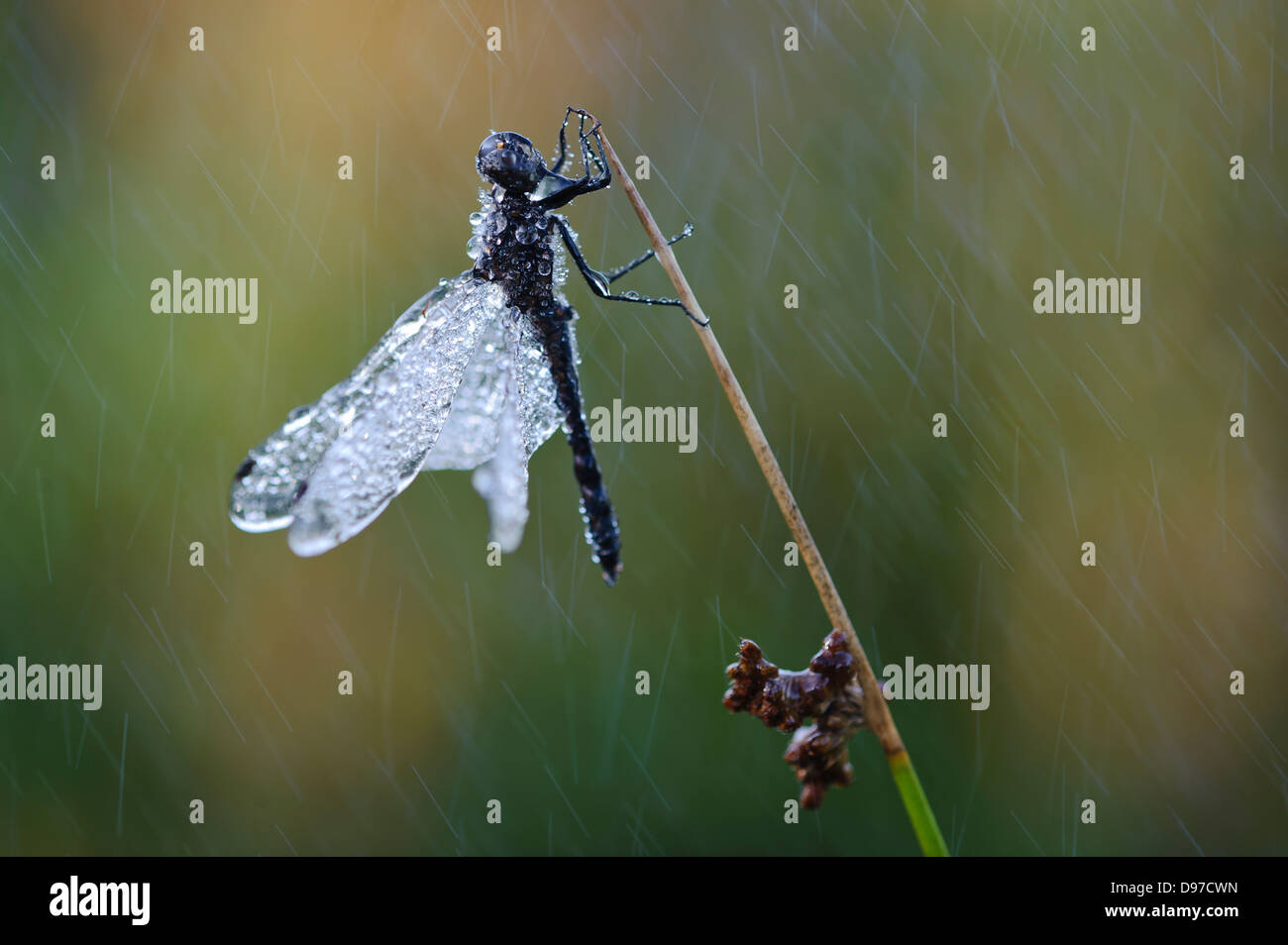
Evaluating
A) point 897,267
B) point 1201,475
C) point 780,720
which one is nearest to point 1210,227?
point 1201,475

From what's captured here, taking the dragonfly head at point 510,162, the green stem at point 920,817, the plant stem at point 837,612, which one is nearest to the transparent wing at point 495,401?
the dragonfly head at point 510,162

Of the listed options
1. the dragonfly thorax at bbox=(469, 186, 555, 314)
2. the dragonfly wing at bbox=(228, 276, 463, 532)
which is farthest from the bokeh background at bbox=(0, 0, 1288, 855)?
the dragonfly wing at bbox=(228, 276, 463, 532)

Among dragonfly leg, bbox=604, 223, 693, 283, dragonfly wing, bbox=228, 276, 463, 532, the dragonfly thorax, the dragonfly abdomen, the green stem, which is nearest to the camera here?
the green stem

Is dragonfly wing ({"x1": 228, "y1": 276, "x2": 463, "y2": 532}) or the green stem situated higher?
dragonfly wing ({"x1": 228, "y1": 276, "x2": 463, "y2": 532})

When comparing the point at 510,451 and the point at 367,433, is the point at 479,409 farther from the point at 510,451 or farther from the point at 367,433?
the point at 367,433

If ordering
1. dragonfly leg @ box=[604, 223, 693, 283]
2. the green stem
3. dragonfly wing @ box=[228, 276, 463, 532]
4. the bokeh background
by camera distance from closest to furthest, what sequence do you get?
the green stem, dragonfly leg @ box=[604, 223, 693, 283], dragonfly wing @ box=[228, 276, 463, 532], the bokeh background

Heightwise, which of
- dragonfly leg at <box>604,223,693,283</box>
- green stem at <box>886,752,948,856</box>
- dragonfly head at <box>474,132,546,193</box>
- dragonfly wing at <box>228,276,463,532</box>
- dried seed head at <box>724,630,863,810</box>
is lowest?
green stem at <box>886,752,948,856</box>

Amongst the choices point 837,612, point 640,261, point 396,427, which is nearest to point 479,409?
point 396,427

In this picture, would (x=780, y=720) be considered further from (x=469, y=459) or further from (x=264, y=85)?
(x=264, y=85)

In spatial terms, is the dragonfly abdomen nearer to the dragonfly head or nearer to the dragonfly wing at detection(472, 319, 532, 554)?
the dragonfly wing at detection(472, 319, 532, 554)
